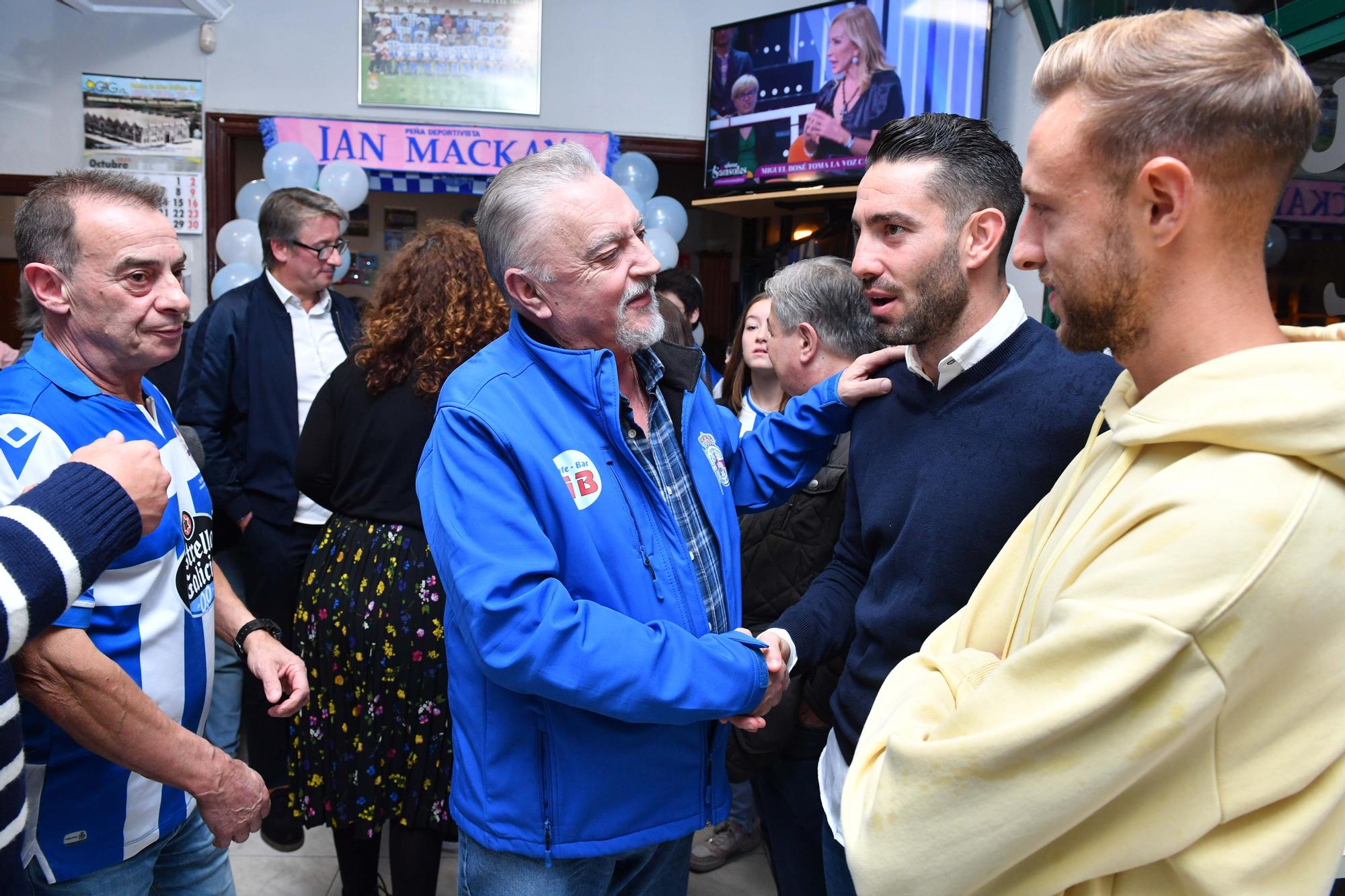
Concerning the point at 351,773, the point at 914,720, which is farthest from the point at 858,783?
the point at 351,773

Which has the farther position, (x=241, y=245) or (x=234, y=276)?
(x=241, y=245)

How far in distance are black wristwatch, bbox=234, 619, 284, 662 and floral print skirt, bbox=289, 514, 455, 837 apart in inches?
15.8

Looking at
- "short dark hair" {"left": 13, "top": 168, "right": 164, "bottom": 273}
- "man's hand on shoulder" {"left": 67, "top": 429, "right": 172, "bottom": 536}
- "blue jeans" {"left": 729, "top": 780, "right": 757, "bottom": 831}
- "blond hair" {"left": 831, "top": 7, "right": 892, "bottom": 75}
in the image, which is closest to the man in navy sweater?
"man's hand on shoulder" {"left": 67, "top": 429, "right": 172, "bottom": 536}

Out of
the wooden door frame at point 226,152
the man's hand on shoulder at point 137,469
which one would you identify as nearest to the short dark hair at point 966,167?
the man's hand on shoulder at point 137,469

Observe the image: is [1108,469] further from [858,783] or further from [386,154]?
[386,154]

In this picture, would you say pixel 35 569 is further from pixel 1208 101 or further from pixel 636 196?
pixel 636 196

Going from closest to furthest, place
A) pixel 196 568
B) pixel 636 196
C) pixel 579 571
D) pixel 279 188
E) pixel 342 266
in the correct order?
pixel 579 571 → pixel 196 568 → pixel 342 266 → pixel 279 188 → pixel 636 196

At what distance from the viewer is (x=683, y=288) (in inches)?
157

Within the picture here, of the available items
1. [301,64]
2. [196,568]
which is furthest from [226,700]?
[301,64]

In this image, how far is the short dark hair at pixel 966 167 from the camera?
141 cm

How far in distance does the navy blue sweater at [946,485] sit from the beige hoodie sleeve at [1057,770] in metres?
0.55

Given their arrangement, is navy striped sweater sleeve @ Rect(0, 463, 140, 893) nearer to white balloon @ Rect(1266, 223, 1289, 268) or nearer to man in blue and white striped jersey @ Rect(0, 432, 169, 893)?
man in blue and white striped jersey @ Rect(0, 432, 169, 893)

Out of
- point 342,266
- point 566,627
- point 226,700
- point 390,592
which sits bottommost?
point 226,700

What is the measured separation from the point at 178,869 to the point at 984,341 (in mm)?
1594
